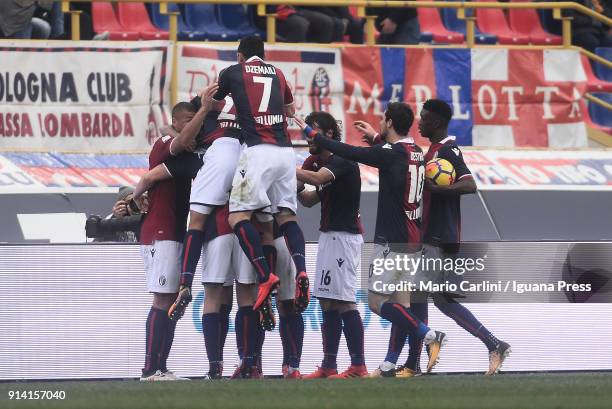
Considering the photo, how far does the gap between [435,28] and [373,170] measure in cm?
433

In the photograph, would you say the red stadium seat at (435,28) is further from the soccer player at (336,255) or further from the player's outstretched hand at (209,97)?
the player's outstretched hand at (209,97)

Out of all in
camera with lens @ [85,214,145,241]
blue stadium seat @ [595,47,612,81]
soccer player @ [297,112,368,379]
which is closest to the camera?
soccer player @ [297,112,368,379]

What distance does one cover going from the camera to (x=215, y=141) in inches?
425

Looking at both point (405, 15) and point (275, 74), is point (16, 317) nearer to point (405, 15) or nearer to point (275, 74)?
point (275, 74)

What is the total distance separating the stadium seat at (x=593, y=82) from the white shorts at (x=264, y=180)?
863 centimetres

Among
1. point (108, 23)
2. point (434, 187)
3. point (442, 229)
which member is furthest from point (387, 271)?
point (108, 23)

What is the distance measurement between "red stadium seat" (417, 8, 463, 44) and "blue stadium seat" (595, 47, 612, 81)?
1.91 metres

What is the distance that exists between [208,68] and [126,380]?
559 cm

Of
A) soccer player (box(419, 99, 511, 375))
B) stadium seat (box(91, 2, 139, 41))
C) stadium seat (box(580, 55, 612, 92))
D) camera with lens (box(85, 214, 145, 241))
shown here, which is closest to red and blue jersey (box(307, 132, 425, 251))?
soccer player (box(419, 99, 511, 375))

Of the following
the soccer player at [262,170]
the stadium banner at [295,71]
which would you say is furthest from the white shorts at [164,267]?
the stadium banner at [295,71]

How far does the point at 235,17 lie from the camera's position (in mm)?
18109

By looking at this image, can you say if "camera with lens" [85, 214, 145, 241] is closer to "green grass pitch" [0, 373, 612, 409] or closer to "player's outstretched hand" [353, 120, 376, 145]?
"green grass pitch" [0, 373, 612, 409]

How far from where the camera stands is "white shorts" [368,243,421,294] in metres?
11.0

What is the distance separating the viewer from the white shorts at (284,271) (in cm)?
1092
